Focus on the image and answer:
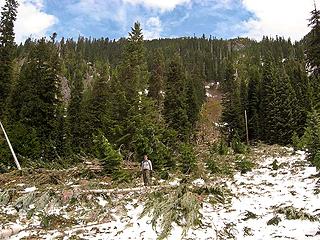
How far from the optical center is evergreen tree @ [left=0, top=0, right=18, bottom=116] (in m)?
40.3

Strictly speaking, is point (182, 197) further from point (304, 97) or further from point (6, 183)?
point (304, 97)

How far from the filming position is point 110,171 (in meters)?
21.0

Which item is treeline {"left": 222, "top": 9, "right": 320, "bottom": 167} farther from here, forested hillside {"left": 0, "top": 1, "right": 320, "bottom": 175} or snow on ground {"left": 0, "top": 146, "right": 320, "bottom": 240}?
snow on ground {"left": 0, "top": 146, "right": 320, "bottom": 240}

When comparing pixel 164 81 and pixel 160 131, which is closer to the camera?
pixel 160 131

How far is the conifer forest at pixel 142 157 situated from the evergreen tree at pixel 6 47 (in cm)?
11

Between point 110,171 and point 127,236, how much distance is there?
30.1ft

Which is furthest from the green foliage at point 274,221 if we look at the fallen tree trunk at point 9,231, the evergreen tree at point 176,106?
the evergreen tree at point 176,106

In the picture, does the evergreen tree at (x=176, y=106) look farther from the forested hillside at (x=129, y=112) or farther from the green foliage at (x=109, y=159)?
the green foliage at (x=109, y=159)

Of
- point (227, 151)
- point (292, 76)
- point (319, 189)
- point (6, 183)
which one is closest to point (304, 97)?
point (292, 76)

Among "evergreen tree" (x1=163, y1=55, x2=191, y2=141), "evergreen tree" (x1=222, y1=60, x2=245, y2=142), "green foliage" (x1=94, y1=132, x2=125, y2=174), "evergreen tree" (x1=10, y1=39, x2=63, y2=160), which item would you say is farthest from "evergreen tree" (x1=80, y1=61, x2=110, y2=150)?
"evergreen tree" (x1=222, y1=60, x2=245, y2=142)

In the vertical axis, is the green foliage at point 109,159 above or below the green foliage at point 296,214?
above

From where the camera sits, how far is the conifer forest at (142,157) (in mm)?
11938

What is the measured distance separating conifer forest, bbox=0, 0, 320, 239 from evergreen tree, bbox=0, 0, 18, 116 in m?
0.11

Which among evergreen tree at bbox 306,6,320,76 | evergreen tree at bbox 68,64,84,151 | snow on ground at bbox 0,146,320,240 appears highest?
evergreen tree at bbox 306,6,320,76
